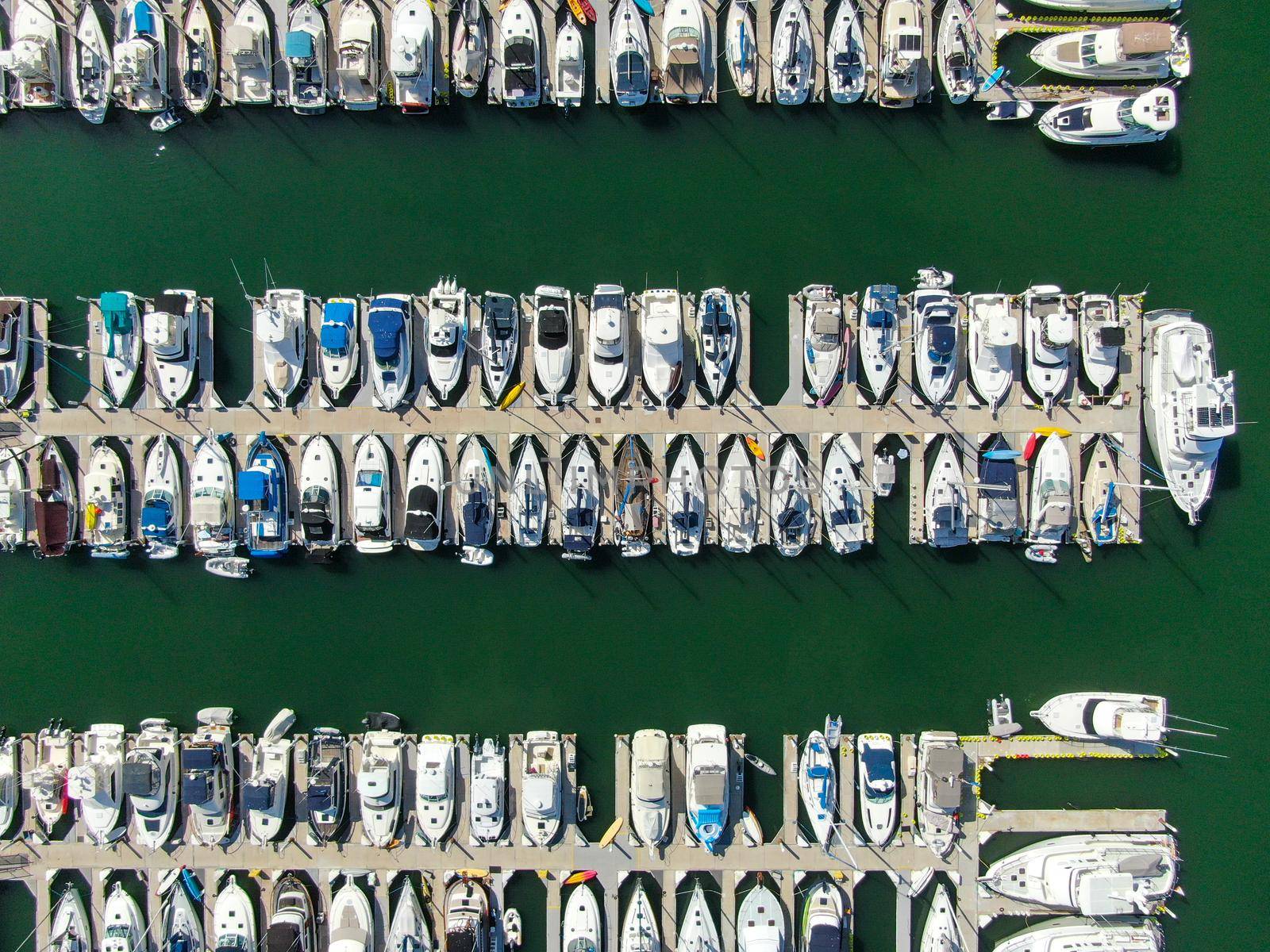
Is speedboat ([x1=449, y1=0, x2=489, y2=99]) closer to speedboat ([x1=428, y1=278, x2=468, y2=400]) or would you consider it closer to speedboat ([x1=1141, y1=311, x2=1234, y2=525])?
speedboat ([x1=428, y1=278, x2=468, y2=400])

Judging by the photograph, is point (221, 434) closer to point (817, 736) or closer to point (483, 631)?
point (483, 631)

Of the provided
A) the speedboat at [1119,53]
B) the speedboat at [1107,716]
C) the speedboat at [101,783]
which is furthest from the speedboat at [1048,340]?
the speedboat at [101,783]

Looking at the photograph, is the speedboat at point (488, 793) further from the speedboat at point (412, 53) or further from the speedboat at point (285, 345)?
the speedboat at point (412, 53)

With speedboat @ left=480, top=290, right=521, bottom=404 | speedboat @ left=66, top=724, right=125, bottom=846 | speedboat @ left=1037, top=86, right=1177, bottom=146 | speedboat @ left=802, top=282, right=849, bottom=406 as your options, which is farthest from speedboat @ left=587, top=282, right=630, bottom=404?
speedboat @ left=66, top=724, right=125, bottom=846

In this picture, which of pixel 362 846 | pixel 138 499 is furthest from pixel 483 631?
pixel 138 499

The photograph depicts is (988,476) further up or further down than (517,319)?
further down

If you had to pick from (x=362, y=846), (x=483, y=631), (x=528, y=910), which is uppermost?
(x=483, y=631)
